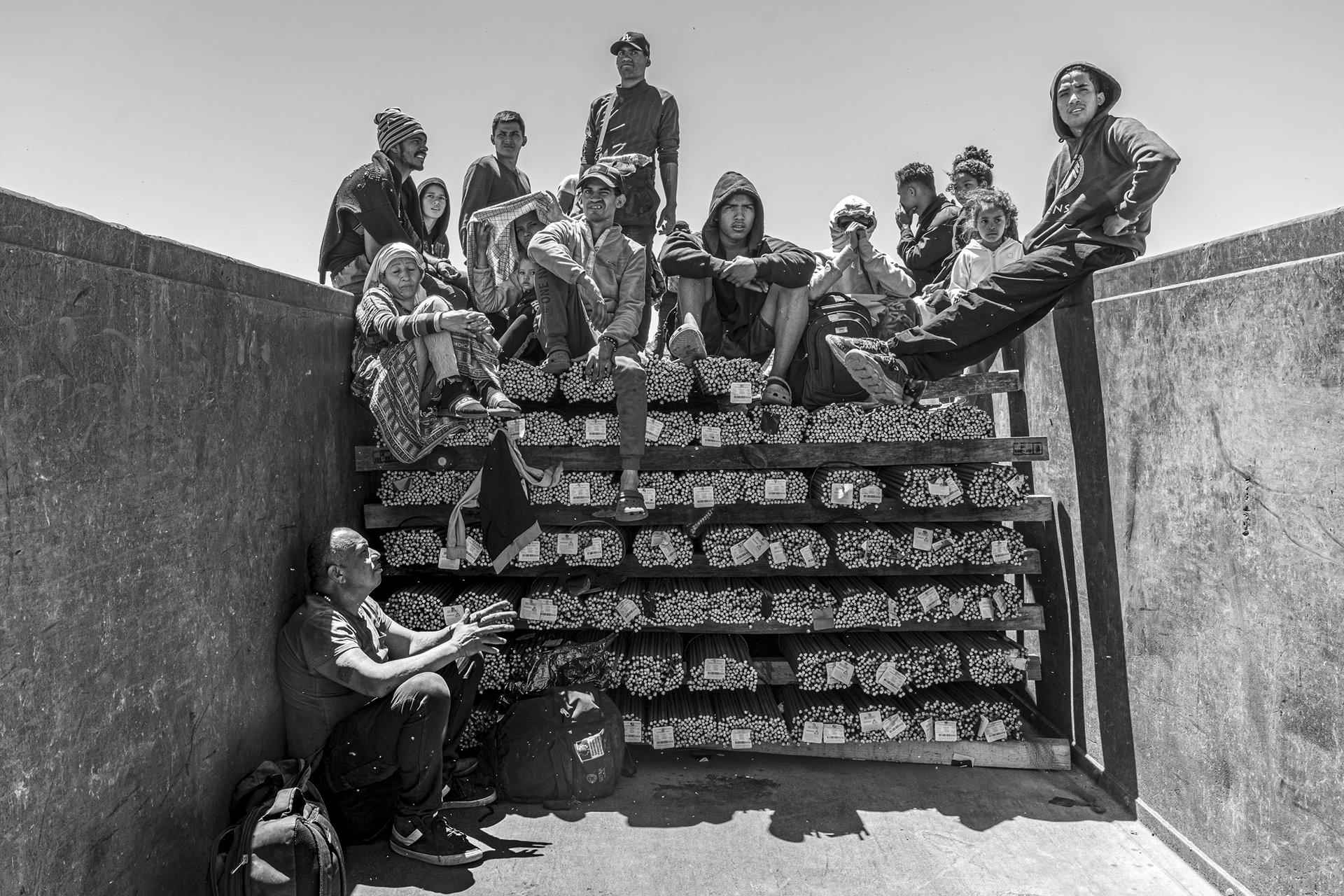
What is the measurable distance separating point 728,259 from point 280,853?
452 centimetres

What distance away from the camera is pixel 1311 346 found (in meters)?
3.45

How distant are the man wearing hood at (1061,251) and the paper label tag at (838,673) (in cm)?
176

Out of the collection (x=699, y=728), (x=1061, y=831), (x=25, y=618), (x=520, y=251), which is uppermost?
(x=520, y=251)

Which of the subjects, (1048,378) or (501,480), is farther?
(1048,378)

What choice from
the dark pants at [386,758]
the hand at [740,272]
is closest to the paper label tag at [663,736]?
the dark pants at [386,758]

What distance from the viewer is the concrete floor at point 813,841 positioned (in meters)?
4.16

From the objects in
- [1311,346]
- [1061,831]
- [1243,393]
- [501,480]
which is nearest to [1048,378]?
[1243,393]

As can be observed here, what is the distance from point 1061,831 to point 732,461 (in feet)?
9.33

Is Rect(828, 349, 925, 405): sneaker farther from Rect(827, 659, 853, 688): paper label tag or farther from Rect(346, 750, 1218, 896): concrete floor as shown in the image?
Rect(346, 750, 1218, 896): concrete floor

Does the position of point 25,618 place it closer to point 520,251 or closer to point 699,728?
point 699,728

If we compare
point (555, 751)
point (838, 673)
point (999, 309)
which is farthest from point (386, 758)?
point (999, 309)

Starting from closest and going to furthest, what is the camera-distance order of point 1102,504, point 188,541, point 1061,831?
point 188,541 < point 1061,831 < point 1102,504

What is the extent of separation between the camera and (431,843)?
14.1 ft

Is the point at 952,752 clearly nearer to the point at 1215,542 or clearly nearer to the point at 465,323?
the point at 1215,542
